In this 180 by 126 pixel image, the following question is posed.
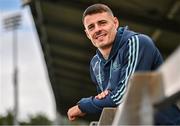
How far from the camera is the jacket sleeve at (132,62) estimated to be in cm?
248

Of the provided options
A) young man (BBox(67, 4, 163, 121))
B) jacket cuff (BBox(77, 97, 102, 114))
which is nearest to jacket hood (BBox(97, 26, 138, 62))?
young man (BBox(67, 4, 163, 121))

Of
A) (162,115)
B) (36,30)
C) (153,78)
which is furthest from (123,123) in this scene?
(36,30)

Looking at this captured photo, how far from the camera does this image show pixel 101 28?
2684 millimetres

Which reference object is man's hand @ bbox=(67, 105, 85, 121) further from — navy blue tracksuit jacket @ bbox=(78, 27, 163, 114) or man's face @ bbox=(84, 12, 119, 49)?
man's face @ bbox=(84, 12, 119, 49)

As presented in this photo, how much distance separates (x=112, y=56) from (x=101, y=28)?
140mm

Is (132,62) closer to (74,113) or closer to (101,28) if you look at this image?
(101,28)

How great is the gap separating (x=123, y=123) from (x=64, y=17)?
1537 cm

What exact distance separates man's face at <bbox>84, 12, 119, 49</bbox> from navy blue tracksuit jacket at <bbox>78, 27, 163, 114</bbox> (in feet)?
0.13

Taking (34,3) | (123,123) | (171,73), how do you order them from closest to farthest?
(171,73), (123,123), (34,3)

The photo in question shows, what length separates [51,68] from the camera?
92.2 ft

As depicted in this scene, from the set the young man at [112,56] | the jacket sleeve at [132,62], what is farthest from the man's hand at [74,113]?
the jacket sleeve at [132,62]

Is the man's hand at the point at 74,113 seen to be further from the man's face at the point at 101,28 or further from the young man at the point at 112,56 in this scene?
the man's face at the point at 101,28

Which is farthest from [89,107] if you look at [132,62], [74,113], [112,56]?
[132,62]

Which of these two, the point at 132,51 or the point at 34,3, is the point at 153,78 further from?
the point at 34,3
